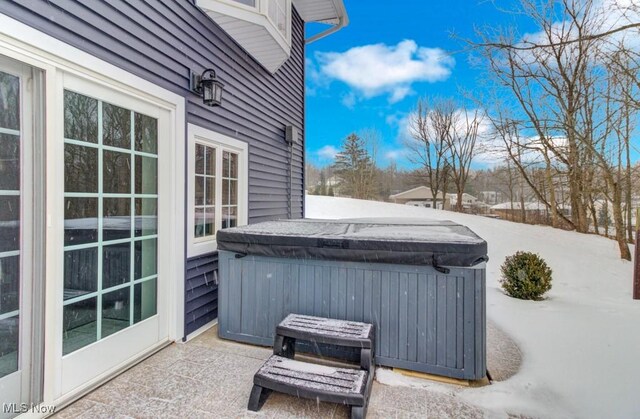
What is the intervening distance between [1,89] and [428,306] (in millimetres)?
2835

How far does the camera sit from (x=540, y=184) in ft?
37.2

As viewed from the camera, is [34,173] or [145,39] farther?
[145,39]

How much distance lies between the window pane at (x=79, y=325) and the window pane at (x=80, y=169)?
75 centimetres

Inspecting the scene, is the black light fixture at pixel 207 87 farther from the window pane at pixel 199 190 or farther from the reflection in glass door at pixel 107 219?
the window pane at pixel 199 190

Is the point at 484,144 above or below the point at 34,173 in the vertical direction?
above

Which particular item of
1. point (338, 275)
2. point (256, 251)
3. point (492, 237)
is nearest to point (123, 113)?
point (256, 251)

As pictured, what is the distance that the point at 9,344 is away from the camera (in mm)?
1758

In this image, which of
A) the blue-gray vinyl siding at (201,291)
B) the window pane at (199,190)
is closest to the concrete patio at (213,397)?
the blue-gray vinyl siding at (201,291)

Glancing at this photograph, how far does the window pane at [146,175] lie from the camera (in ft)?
8.41

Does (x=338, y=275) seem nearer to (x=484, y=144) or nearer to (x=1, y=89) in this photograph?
(x=1, y=89)

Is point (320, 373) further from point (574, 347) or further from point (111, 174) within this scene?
point (574, 347)

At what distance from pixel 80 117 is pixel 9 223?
766mm

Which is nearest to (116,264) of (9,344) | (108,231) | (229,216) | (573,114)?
(108,231)

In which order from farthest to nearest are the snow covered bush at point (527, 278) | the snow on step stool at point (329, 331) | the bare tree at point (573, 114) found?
the bare tree at point (573, 114), the snow covered bush at point (527, 278), the snow on step stool at point (329, 331)
